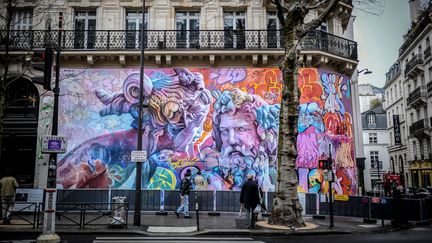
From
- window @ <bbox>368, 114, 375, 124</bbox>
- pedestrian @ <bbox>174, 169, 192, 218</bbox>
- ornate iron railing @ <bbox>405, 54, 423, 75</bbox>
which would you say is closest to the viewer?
pedestrian @ <bbox>174, 169, 192, 218</bbox>

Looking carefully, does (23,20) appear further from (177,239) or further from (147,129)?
(177,239)

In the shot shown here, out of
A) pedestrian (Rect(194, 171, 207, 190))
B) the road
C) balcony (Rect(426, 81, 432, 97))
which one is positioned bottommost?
the road

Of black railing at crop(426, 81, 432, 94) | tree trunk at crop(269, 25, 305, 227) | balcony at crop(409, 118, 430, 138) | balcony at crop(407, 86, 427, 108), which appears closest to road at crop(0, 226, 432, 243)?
tree trunk at crop(269, 25, 305, 227)

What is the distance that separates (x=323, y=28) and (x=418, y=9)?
2595 centimetres

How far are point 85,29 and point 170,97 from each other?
5.64 metres

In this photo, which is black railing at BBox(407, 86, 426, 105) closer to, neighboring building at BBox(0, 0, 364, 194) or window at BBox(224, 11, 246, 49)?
neighboring building at BBox(0, 0, 364, 194)

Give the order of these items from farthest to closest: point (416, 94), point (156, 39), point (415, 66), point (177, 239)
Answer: point (416, 94) < point (415, 66) < point (156, 39) < point (177, 239)

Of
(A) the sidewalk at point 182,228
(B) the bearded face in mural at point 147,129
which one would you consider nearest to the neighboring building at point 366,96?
(B) the bearded face in mural at point 147,129

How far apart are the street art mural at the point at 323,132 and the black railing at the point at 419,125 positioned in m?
22.5

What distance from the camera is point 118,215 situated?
11.5 meters

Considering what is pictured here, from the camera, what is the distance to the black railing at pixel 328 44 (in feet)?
61.1

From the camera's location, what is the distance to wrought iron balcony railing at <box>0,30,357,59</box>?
18.4 metres

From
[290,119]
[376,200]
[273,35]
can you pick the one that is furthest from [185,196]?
[273,35]

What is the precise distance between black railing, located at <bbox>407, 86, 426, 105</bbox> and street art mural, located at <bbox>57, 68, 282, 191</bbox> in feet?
86.3
